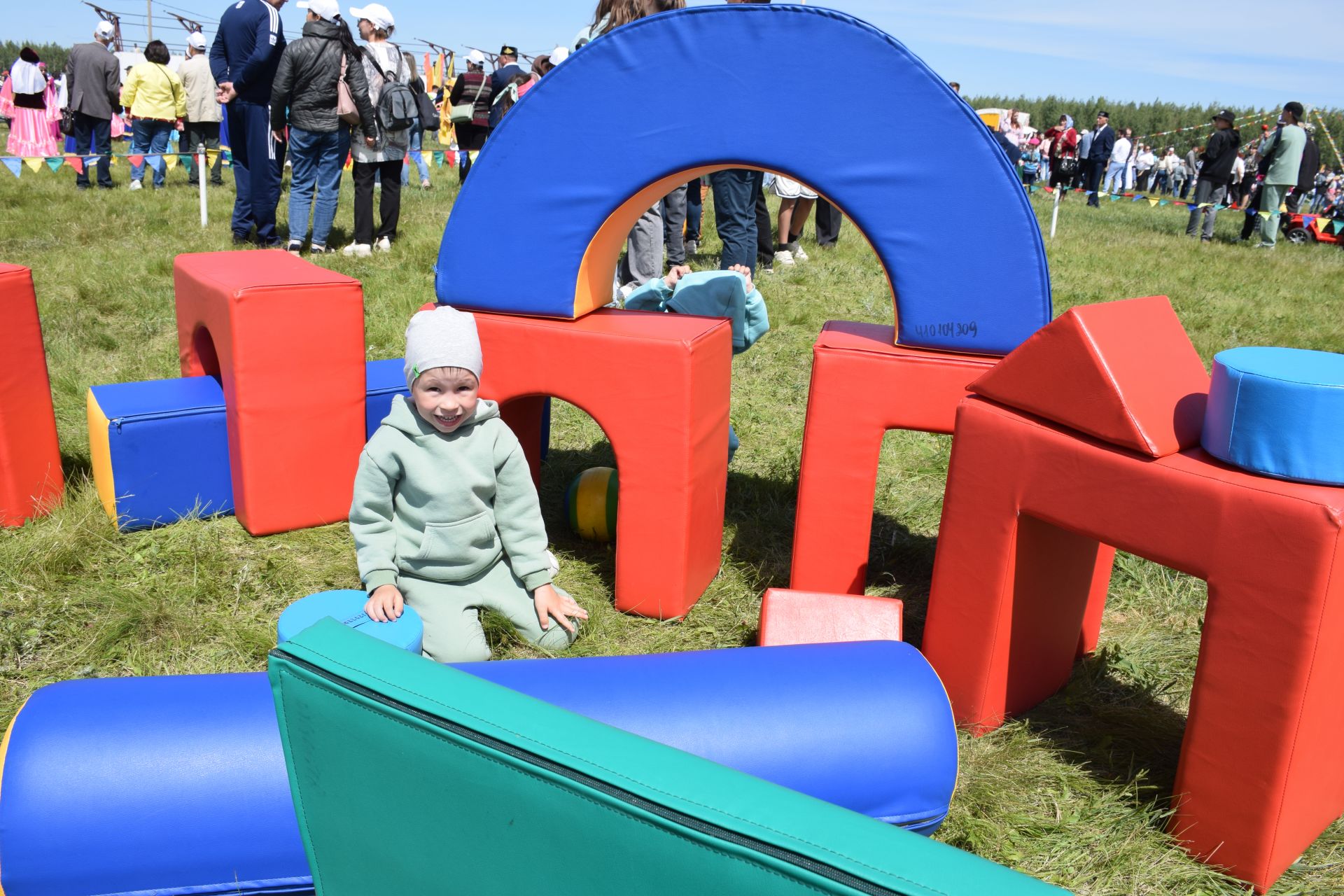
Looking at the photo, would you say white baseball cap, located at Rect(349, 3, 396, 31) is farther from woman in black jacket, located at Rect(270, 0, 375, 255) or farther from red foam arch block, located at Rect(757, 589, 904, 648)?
red foam arch block, located at Rect(757, 589, 904, 648)

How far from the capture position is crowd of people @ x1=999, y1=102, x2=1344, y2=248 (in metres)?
12.9

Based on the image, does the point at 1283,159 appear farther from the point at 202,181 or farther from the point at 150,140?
the point at 150,140

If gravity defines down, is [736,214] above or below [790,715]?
above

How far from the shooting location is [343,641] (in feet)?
4.17

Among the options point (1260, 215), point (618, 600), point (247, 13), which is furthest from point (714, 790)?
point (1260, 215)

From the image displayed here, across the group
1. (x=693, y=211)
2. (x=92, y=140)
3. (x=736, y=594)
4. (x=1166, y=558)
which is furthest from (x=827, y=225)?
(x=92, y=140)

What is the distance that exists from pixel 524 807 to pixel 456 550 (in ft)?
6.47

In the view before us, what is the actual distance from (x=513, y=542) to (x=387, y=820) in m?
1.87

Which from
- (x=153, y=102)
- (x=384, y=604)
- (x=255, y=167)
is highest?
(x=153, y=102)

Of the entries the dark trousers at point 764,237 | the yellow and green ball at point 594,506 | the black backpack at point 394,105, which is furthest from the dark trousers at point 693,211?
the yellow and green ball at point 594,506

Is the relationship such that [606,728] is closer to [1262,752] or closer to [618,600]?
[1262,752]

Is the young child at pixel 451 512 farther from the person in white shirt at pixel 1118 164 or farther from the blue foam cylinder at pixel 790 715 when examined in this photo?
the person in white shirt at pixel 1118 164

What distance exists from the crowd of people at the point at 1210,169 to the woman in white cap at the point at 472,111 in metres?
6.99

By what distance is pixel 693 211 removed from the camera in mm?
9180
